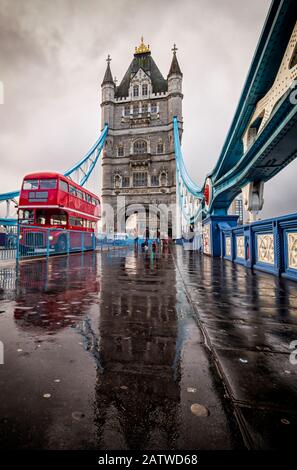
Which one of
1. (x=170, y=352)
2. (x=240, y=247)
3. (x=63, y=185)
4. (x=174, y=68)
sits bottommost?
(x=170, y=352)

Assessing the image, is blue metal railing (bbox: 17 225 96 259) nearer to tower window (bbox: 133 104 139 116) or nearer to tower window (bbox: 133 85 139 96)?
tower window (bbox: 133 104 139 116)

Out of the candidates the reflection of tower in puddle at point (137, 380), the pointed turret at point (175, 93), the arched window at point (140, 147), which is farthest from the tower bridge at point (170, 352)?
the pointed turret at point (175, 93)

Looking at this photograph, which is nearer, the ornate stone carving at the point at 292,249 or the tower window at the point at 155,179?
the ornate stone carving at the point at 292,249

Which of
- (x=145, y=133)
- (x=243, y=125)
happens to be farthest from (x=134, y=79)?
(x=243, y=125)

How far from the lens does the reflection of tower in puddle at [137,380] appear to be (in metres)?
0.79

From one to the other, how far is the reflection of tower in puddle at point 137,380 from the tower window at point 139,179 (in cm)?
3986

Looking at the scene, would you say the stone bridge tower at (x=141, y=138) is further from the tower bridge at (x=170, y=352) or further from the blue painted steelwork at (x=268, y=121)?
the tower bridge at (x=170, y=352)

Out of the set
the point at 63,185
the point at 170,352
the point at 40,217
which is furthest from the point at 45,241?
the point at 170,352

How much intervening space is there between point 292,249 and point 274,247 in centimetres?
65

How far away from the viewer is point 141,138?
42.4m

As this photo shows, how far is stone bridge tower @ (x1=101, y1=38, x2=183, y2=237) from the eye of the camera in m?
40.2

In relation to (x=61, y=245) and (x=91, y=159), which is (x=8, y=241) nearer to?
(x=61, y=245)

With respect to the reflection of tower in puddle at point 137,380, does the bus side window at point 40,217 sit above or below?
above
